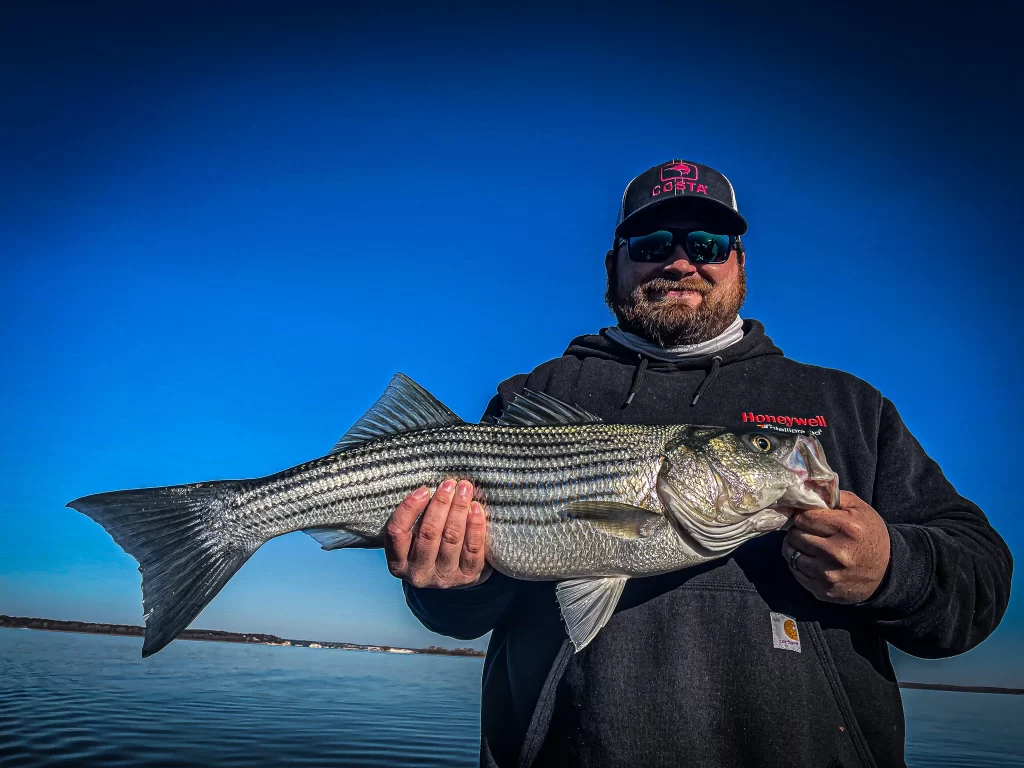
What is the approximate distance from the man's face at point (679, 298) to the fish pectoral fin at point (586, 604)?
7.78ft

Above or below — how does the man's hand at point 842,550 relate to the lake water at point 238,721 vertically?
above

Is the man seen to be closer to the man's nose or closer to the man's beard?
the man's beard

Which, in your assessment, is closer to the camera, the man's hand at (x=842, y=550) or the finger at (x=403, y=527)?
the man's hand at (x=842, y=550)

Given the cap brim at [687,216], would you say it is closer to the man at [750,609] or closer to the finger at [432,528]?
the man at [750,609]

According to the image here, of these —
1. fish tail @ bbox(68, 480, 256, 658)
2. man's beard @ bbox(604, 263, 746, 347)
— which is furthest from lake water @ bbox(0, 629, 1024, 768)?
man's beard @ bbox(604, 263, 746, 347)

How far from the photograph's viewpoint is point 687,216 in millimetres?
6180

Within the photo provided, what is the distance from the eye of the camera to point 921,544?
413 cm

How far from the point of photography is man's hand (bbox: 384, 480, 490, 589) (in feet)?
14.7

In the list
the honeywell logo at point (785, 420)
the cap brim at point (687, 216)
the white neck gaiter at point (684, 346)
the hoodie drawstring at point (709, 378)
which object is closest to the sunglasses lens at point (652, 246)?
the cap brim at point (687, 216)

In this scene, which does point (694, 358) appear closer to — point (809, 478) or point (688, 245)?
point (688, 245)

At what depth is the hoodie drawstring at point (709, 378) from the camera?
208 inches

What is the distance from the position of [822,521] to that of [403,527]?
2.69 m

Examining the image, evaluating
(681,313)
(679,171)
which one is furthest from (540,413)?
(679,171)

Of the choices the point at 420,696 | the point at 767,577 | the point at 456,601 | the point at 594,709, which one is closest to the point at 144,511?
the point at 456,601
